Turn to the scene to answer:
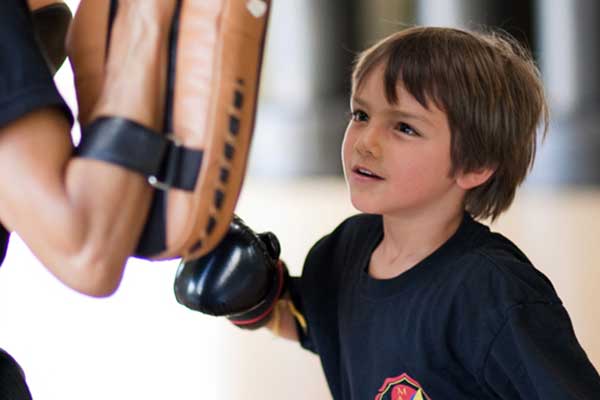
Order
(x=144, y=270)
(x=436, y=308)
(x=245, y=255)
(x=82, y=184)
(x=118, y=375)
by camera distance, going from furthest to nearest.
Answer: (x=144, y=270), (x=118, y=375), (x=245, y=255), (x=436, y=308), (x=82, y=184)

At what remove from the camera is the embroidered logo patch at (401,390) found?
53.4 inches

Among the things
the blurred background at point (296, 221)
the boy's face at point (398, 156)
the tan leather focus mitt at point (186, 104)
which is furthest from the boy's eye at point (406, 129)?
the blurred background at point (296, 221)

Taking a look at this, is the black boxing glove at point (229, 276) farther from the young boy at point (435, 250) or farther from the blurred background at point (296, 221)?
the blurred background at point (296, 221)

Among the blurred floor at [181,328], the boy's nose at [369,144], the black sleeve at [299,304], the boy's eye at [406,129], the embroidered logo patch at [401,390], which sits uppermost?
the boy's eye at [406,129]

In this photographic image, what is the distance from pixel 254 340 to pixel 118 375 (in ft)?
1.29

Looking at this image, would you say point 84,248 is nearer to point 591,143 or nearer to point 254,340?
point 254,340

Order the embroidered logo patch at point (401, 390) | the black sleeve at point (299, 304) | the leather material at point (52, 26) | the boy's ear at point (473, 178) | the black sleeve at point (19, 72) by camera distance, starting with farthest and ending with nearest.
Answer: the black sleeve at point (299, 304) → the boy's ear at point (473, 178) → the embroidered logo patch at point (401, 390) → the leather material at point (52, 26) → the black sleeve at point (19, 72)

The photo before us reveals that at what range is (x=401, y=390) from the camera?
4.52ft

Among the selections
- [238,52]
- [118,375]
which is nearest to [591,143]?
[118,375]

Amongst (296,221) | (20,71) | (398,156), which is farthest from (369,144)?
(296,221)

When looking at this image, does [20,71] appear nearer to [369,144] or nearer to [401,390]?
[369,144]

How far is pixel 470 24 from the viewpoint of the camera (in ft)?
11.9

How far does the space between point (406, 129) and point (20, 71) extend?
667 millimetres

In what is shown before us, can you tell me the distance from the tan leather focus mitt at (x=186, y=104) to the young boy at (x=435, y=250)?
456mm
